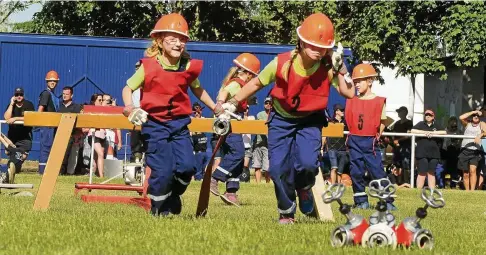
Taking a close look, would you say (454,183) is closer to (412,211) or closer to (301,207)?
(412,211)

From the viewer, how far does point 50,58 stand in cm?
2650

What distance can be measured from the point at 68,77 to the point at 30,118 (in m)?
16.7

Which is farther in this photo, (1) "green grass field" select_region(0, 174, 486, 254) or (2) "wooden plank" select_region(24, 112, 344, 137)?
(2) "wooden plank" select_region(24, 112, 344, 137)

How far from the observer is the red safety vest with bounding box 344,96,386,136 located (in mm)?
14625

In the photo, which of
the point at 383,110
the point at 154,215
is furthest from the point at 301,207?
the point at 383,110

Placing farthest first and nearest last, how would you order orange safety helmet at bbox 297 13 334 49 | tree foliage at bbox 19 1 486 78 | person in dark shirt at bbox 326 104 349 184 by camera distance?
tree foliage at bbox 19 1 486 78 → person in dark shirt at bbox 326 104 349 184 → orange safety helmet at bbox 297 13 334 49

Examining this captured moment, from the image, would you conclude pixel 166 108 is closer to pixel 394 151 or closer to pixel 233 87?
pixel 233 87

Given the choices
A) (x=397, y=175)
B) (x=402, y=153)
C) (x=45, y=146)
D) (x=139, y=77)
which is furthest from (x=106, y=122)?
(x=397, y=175)

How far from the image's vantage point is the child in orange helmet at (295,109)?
9148 mm

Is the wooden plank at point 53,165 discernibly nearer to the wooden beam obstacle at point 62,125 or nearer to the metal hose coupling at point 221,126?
the wooden beam obstacle at point 62,125

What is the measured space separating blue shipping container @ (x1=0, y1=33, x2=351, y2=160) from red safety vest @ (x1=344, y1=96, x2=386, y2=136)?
11.4 m

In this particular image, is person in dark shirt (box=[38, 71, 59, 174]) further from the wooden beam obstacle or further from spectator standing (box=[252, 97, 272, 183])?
the wooden beam obstacle

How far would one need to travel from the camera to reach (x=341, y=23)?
35.6 metres

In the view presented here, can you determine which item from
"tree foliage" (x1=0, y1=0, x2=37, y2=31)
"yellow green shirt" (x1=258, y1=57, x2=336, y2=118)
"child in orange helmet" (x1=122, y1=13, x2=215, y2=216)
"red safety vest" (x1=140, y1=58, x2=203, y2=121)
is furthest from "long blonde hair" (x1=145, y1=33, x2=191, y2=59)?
"tree foliage" (x1=0, y1=0, x2=37, y2=31)
